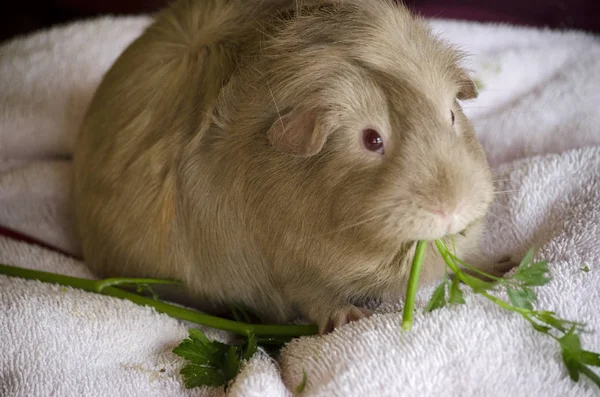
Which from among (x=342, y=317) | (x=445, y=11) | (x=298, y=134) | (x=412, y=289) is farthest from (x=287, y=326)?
Result: (x=445, y=11)

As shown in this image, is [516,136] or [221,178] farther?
[516,136]

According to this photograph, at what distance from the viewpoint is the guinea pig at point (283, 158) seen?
49.4 inches

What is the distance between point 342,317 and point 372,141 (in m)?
0.42

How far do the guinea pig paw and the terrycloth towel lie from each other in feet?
0.18

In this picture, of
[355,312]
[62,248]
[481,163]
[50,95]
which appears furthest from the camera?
[50,95]

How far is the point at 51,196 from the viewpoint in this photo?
6.76 ft

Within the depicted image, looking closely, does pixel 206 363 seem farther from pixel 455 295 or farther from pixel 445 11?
pixel 445 11

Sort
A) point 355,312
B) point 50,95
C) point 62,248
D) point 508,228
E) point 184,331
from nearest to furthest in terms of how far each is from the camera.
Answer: point 355,312 → point 184,331 → point 508,228 → point 62,248 → point 50,95

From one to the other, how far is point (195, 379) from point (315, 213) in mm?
437

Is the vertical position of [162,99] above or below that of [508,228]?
above

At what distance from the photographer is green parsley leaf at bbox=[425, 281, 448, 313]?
1.24 metres

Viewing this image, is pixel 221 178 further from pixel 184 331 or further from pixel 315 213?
pixel 184 331

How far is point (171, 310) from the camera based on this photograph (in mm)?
1576

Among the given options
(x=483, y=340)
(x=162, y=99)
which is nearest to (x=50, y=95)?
(x=162, y=99)
